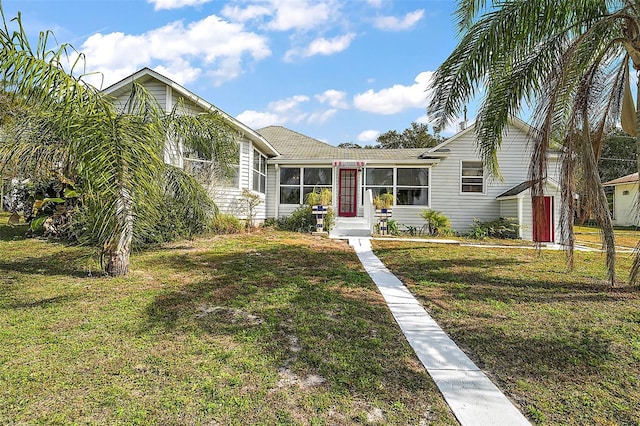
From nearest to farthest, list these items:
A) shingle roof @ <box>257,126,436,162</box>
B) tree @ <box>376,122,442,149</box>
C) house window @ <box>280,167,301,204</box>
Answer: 1. shingle roof @ <box>257,126,436,162</box>
2. house window @ <box>280,167,301,204</box>
3. tree @ <box>376,122,442,149</box>

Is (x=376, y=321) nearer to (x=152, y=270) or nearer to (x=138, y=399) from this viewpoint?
(x=138, y=399)

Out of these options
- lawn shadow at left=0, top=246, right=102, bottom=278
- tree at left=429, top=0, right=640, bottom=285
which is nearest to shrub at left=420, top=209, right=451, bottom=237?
tree at left=429, top=0, right=640, bottom=285

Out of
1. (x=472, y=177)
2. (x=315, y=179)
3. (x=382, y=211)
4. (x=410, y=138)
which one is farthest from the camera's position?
(x=410, y=138)

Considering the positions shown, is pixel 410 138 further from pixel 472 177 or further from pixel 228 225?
pixel 228 225

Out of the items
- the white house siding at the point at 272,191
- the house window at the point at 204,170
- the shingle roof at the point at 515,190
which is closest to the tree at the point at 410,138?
the shingle roof at the point at 515,190

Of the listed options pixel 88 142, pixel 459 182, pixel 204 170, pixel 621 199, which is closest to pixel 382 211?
pixel 459 182

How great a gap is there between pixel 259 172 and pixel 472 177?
9106 mm

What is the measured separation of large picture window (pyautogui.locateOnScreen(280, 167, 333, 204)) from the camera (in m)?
15.8

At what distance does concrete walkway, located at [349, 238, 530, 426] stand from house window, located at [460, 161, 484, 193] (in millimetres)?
11473

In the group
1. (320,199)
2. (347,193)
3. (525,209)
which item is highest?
(347,193)

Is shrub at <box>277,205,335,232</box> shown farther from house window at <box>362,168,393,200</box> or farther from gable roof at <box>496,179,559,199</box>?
gable roof at <box>496,179,559,199</box>

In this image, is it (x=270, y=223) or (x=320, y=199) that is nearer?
(x=320, y=199)

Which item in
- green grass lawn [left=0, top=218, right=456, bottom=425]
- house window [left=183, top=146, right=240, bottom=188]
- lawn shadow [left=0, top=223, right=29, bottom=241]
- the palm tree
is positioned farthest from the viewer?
house window [left=183, top=146, right=240, bottom=188]

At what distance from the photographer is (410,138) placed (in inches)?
1570
